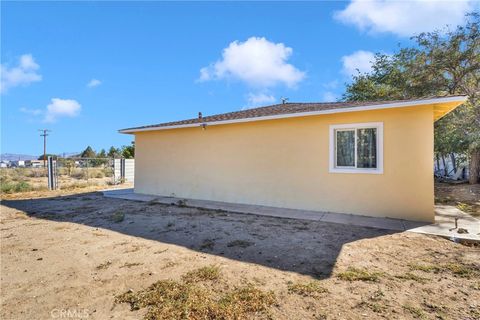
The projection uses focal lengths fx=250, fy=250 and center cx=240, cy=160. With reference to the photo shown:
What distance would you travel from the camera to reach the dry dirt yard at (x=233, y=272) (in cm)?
257

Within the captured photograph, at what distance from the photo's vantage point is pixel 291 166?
305 inches

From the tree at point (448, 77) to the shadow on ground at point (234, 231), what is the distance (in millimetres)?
10107

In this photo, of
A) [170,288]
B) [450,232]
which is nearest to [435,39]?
[450,232]

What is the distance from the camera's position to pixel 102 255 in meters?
4.14

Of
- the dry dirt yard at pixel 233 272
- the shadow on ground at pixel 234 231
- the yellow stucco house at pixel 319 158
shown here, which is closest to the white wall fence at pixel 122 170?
the yellow stucco house at pixel 319 158

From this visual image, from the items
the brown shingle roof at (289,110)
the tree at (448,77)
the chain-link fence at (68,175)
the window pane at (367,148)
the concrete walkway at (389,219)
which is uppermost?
the tree at (448,77)

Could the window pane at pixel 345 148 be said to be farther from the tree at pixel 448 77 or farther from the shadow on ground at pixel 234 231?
the tree at pixel 448 77

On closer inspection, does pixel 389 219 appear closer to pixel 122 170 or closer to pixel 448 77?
pixel 448 77

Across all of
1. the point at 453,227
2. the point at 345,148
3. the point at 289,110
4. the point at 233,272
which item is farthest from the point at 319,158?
the point at 233,272

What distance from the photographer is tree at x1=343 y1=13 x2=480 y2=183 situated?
11547 mm

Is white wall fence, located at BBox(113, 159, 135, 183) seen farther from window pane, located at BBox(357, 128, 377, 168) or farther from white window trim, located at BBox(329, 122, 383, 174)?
window pane, located at BBox(357, 128, 377, 168)

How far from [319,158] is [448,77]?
10.8 m

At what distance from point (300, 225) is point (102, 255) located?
13.5 feet

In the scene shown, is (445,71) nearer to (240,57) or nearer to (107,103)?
(240,57)
